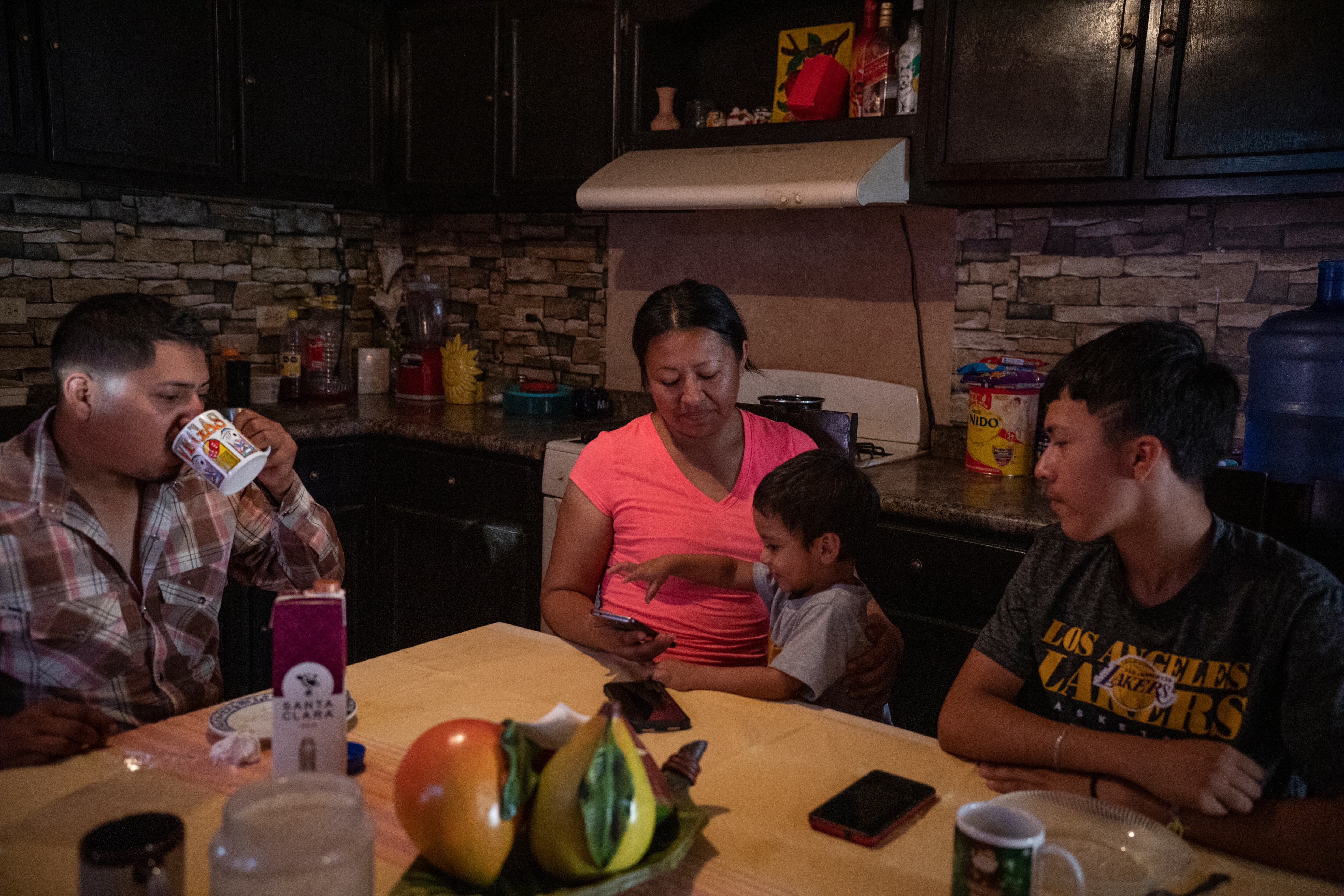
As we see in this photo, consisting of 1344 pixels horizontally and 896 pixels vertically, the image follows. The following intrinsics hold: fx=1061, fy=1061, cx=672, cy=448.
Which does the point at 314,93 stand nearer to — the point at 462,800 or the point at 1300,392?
the point at 1300,392

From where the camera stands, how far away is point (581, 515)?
6.48ft

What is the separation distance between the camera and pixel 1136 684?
130 centimetres

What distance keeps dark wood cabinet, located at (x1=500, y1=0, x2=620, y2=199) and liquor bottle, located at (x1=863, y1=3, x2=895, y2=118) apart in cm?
77

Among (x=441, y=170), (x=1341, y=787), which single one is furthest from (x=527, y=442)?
(x=1341, y=787)

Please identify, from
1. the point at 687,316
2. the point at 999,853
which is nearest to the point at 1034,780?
the point at 999,853

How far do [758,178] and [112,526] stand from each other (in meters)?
1.67

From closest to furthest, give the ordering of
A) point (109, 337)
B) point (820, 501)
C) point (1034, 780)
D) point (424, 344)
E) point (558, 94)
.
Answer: point (1034, 780)
point (109, 337)
point (820, 501)
point (558, 94)
point (424, 344)

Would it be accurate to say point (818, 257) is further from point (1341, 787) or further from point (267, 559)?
point (1341, 787)

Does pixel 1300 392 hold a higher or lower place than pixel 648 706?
higher

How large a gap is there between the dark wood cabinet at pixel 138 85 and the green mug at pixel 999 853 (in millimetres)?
2968

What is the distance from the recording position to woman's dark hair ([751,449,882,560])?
165 cm

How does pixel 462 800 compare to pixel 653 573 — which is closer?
pixel 462 800

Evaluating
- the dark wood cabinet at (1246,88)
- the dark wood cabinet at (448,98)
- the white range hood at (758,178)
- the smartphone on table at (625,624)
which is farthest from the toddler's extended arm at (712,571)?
the dark wood cabinet at (448,98)

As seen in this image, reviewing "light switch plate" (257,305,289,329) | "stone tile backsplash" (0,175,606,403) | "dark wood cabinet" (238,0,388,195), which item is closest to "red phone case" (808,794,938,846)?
"stone tile backsplash" (0,175,606,403)
